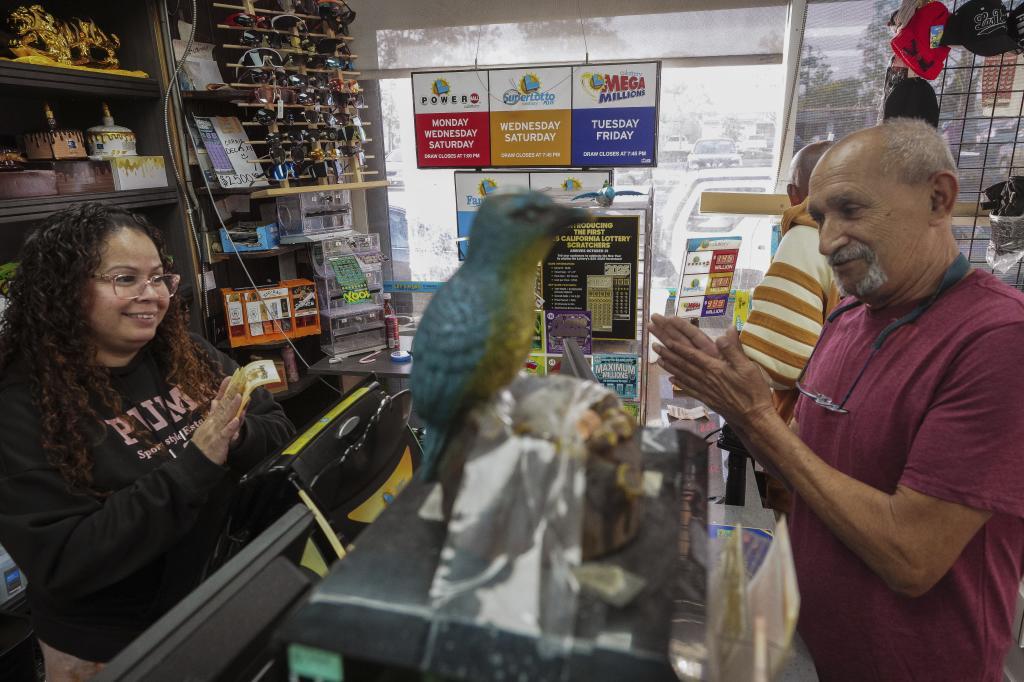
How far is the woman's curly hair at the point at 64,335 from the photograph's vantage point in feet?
4.16

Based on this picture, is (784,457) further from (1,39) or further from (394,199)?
(394,199)

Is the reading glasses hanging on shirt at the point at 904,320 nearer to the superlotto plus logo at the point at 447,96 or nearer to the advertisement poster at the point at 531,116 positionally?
the advertisement poster at the point at 531,116

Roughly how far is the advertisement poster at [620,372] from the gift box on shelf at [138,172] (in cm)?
208

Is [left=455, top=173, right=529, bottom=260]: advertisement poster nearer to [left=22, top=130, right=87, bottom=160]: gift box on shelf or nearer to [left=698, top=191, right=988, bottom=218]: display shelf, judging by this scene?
[left=698, top=191, right=988, bottom=218]: display shelf

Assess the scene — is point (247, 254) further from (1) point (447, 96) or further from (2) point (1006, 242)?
(2) point (1006, 242)

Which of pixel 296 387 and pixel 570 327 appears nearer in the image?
pixel 570 327

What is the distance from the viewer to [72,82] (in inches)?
88.4

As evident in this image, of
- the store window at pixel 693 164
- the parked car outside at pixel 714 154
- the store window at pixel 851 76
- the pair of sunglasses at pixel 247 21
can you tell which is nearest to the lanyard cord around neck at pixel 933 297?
the store window at pixel 851 76

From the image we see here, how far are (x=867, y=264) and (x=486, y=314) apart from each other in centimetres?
86

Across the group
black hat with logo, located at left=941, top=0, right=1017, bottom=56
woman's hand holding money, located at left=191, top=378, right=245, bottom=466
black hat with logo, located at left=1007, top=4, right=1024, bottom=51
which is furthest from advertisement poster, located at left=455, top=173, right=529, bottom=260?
woman's hand holding money, located at left=191, top=378, right=245, bottom=466

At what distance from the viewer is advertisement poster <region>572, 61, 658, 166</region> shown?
9.99 ft

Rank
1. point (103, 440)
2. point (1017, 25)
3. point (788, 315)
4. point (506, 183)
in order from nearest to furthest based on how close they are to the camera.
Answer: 1. point (103, 440)
2. point (788, 315)
3. point (1017, 25)
4. point (506, 183)

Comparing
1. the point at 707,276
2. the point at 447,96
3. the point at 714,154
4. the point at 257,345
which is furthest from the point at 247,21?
the point at 714,154

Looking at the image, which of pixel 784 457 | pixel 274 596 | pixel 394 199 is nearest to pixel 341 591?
pixel 274 596
